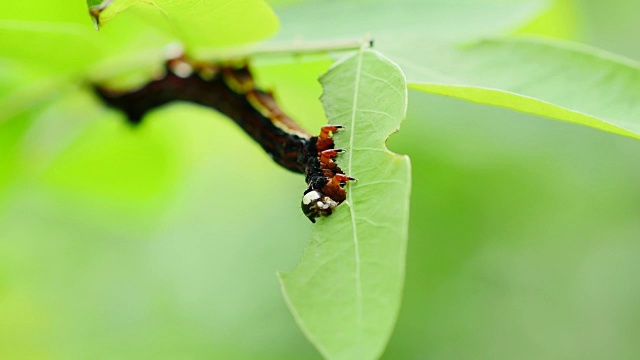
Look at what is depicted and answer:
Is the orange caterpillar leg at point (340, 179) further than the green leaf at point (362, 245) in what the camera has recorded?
Yes

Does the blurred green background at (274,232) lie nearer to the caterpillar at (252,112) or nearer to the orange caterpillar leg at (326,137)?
the caterpillar at (252,112)

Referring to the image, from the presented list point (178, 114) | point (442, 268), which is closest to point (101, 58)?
point (178, 114)

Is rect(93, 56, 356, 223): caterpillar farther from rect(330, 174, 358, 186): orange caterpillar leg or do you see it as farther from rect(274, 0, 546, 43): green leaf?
rect(274, 0, 546, 43): green leaf

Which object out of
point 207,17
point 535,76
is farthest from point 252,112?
point 535,76

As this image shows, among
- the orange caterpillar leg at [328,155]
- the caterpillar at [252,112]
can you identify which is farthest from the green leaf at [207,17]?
the orange caterpillar leg at [328,155]

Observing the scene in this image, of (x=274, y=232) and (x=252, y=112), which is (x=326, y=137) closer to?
(x=252, y=112)

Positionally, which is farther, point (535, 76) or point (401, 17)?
point (401, 17)

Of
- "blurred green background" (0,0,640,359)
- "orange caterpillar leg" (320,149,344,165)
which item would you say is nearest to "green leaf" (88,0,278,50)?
"orange caterpillar leg" (320,149,344,165)
